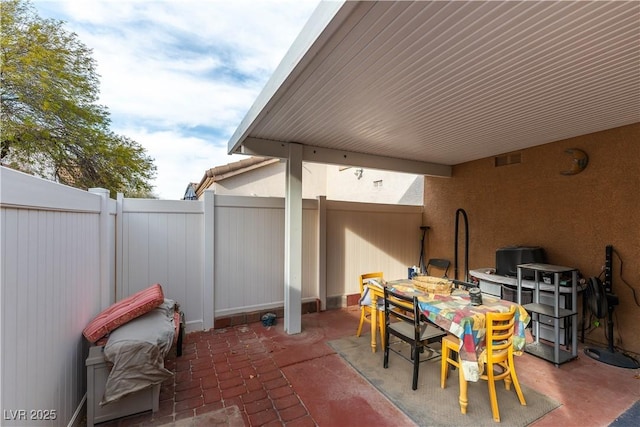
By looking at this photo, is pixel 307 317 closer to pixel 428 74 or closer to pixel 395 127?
pixel 395 127

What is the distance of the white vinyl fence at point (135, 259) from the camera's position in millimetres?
1516

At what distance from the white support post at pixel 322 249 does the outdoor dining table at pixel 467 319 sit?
2.07 m

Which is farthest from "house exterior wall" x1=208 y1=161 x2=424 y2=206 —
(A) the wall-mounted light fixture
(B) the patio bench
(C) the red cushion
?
(B) the patio bench

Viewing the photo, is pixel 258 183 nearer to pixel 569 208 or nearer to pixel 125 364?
pixel 125 364

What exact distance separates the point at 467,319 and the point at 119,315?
303cm

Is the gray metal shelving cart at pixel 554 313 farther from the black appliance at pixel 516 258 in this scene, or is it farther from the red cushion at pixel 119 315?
the red cushion at pixel 119 315

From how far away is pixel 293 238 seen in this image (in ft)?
13.6

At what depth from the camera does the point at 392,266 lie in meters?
6.05

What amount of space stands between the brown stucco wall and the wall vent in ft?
0.23

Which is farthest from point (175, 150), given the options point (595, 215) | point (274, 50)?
point (595, 215)

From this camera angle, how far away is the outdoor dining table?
230 cm

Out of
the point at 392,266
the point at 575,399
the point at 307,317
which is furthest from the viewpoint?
→ the point at 392,266

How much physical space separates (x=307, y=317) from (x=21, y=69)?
8.29 metres

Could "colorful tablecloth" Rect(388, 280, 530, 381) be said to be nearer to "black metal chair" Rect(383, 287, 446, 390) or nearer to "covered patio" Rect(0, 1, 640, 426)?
"black metal chair" Rect(383, 287, 446, 390)
